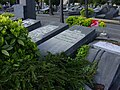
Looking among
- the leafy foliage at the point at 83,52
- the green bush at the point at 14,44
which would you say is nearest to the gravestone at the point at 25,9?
the leafy foliage at the point at 83,52

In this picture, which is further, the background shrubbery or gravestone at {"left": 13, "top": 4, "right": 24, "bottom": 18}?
gravestone at {"left": 13, "top": 4, "right": 24, "bottom": 18}

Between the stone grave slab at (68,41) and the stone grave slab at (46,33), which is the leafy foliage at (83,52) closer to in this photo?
the stone grave slab at (68,41)

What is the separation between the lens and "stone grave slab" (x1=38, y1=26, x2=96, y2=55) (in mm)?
8914

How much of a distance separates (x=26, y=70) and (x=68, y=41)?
11.5ft

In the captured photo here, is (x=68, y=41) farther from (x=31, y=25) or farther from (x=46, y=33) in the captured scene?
(x=31, y=25)

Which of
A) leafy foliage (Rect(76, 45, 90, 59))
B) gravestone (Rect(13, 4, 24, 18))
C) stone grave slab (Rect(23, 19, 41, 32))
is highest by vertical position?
gravestone (Rect(13, 4, 24, 18))

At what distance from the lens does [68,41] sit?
951 cm

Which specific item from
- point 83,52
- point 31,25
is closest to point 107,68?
point 83,52

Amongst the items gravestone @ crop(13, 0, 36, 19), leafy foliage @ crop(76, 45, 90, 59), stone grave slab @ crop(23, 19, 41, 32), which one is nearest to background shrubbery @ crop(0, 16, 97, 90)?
leafy foliage @ crop(76, 45, 90, 59)

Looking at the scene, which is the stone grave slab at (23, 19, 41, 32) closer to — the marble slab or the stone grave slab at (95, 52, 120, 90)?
the marble slab

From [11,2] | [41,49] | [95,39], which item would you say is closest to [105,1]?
[11,2]

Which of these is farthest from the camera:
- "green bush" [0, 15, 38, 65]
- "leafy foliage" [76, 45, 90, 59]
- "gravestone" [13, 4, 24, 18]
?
"gravestone" [13, 4, 24, 18]

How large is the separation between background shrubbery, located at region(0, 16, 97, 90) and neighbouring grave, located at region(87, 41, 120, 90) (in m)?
0.49

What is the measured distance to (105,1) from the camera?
43.4m
